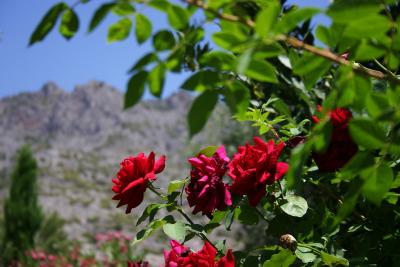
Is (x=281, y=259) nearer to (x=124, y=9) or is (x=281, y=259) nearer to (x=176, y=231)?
(x=176, y=231)

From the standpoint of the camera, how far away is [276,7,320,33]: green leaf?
0.64 meters

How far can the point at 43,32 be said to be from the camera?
2.16ft

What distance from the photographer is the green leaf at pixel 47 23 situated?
0.65m

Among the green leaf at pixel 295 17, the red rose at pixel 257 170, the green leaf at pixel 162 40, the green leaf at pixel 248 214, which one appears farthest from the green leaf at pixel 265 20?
the green leaf at pixel 248 214

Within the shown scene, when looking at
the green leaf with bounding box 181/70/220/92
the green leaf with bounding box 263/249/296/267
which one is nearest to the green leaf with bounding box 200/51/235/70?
the green leaf with bounding box 181/70/220/92

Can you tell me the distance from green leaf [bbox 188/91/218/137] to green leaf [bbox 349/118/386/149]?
0.72 feet

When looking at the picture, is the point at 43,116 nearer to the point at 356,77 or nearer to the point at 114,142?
the point at 114,142

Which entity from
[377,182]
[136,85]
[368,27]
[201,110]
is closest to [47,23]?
[136,85]

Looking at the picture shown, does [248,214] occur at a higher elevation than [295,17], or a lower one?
lower

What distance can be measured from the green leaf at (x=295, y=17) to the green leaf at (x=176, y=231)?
2.55 ft

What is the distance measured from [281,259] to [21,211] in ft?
44.9

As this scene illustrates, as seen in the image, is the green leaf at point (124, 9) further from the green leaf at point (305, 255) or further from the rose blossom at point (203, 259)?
the green leaf at point (305, 255)

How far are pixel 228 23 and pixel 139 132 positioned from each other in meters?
118

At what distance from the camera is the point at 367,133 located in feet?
2.31
